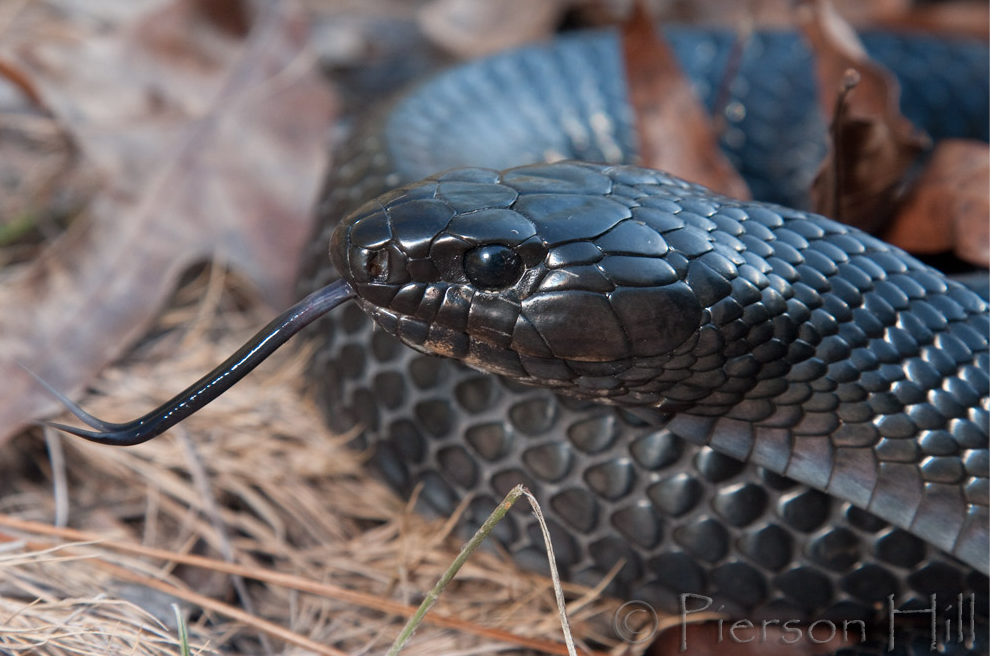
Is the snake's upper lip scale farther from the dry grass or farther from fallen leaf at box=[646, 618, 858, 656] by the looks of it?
fallen leaf at box=[646, 618, 858, 656]

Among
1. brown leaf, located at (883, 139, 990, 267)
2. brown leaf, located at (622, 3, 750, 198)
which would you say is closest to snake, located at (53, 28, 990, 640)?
brown leaf, located at (883, 139, 990, 267)

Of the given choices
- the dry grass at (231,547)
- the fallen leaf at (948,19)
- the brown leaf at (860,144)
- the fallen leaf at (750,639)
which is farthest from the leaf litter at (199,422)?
the fallen leaf at (948,19)

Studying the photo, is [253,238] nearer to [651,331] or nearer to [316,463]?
[316,463]

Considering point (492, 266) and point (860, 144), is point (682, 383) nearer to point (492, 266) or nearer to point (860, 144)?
point (492, 266)

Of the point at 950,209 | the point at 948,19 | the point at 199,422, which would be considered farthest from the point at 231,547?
the point at 948,19

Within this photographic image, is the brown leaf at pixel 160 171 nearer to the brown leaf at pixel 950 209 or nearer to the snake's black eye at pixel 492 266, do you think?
the snake's black eye at pixel 492 266

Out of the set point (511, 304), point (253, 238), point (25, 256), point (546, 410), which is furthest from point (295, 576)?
point (25, 256)
